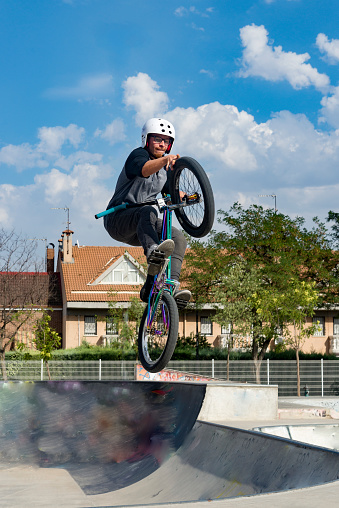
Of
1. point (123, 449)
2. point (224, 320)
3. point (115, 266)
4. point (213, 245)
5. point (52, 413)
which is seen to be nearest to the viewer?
point (123, 449)

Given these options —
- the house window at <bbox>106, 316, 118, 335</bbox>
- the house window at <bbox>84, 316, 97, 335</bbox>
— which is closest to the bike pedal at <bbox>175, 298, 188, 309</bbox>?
the house window at <bbox>106, 316, 118, 335</bbox>

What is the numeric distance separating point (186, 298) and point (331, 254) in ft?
87.6

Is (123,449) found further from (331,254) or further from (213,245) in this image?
(331,254)

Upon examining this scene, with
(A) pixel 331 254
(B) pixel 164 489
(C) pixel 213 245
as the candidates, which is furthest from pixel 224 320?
(B) pixel 164 489

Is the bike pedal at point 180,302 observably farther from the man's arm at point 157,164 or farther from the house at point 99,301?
the house at point 99,301

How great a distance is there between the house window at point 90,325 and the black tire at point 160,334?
107 ft

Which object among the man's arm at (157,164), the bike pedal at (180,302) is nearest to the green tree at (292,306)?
the bike pedal at (180,302)

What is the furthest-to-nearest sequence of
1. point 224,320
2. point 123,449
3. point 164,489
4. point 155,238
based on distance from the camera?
point 224,320, point 123,449, point 155,238, point 164,489

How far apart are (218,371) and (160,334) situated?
1830cm

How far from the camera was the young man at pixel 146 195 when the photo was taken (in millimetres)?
8000

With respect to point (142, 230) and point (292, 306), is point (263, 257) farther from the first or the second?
point (142, 230)

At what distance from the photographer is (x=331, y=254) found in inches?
1326

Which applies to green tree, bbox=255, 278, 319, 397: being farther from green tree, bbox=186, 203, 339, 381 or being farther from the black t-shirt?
the black t-shirt

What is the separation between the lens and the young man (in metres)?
8.00
